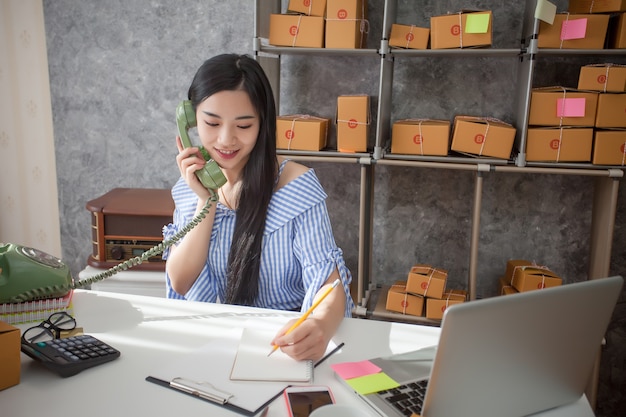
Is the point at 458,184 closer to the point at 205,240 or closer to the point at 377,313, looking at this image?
the point at 377,313

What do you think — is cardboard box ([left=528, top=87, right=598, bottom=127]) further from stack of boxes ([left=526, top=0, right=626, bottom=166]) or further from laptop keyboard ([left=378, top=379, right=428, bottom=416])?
laptop keyboard ([left=378, top=379, right=428, bottom=416])

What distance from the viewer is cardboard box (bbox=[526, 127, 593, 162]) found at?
225 centimetres

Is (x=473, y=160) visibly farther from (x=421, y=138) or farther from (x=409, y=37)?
(x=409, y=37)

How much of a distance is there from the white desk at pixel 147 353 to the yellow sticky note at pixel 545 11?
1.52 meters

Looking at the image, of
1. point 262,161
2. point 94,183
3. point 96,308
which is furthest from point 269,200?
point 94,183

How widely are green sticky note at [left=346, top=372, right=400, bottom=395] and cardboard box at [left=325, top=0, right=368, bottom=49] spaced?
68.6 inches

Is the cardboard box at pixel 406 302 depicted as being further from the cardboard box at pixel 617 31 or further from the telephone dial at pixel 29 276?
the telephone dial at pixel 29 276

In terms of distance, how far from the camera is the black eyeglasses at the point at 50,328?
111 cm

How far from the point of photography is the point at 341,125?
97.1 inches

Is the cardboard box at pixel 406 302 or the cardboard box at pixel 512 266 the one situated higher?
the cardboard box at pixel 512 266

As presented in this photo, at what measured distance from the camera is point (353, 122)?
2449 mm

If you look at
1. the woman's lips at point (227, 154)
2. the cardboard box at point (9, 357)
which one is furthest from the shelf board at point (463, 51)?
the cardboard box at point (9, 357)

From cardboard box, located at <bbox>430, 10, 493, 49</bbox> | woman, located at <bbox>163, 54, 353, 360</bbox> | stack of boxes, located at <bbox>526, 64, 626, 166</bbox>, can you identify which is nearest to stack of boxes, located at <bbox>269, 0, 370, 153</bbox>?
cardboard box, located at <bbox>430, 10, 493, 49</bbox>

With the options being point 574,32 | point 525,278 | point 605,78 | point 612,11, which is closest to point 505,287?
point 525,278
